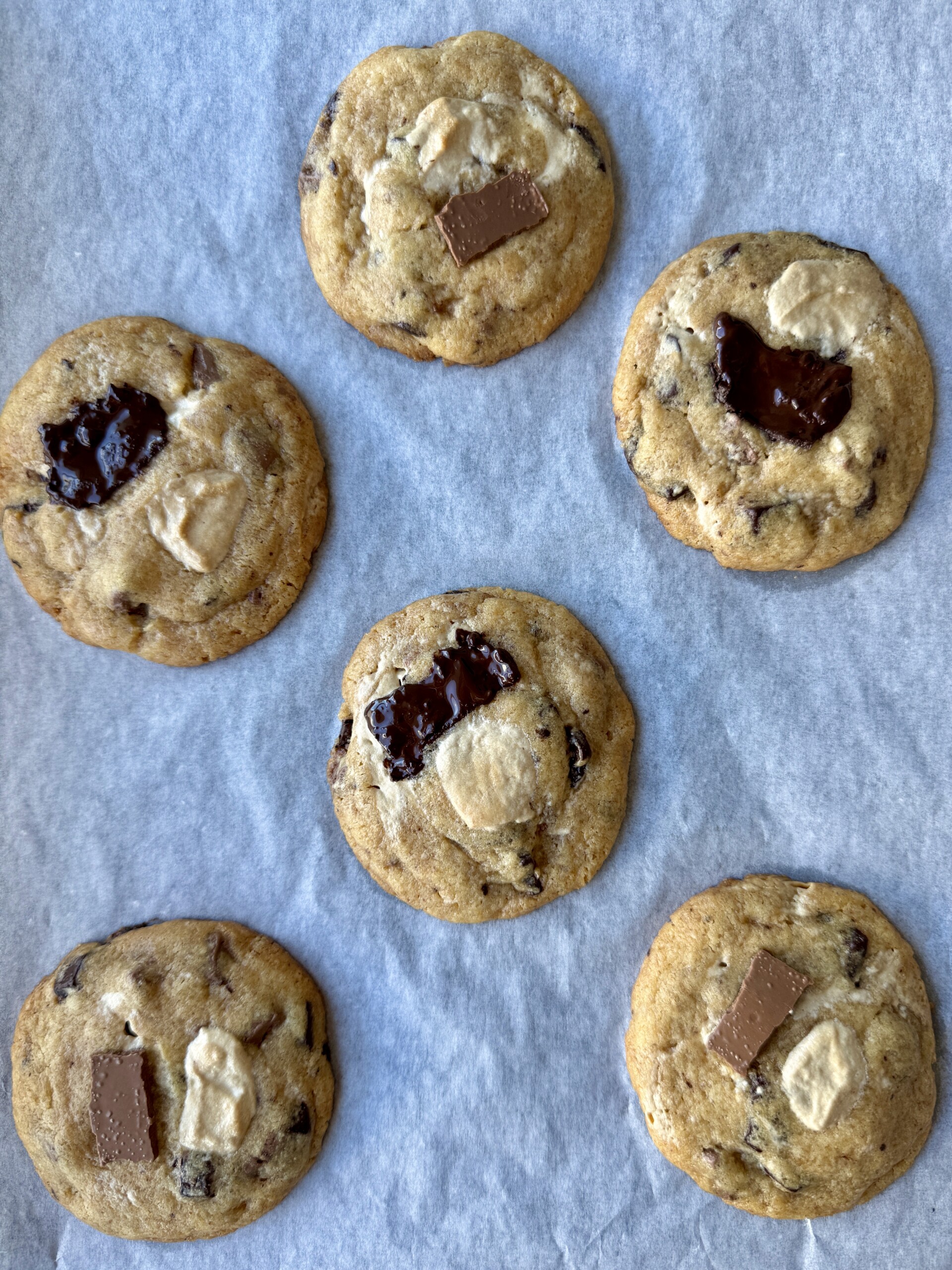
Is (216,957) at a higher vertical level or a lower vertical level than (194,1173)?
higher

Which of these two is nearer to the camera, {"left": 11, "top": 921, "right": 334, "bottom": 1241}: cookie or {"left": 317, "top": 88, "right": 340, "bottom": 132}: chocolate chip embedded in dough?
{"left": 11, "top": 921, "right": 334, "bottom": 1241}: cookie

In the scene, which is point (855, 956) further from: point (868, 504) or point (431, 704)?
point (431, 704)

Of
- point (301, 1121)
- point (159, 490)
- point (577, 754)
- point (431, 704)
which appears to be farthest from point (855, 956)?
point (159, 490)

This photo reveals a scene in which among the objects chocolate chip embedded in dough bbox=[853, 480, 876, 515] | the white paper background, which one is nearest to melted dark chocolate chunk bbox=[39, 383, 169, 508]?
the white paper background

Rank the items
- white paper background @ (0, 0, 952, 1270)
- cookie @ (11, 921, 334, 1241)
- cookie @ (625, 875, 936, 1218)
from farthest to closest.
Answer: white paper background @ (0, 0, 952, 1270) → cookie @ (11, 921, 334, 1241) → cookie @ (625, 875, 936, 1218)

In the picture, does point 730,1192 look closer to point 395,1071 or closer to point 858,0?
point 395,1071

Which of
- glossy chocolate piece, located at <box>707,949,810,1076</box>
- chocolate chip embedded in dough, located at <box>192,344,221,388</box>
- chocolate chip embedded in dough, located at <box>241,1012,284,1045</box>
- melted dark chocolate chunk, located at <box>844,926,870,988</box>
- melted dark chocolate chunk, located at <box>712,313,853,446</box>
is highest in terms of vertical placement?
melted dark chocolate chunk, located at <box>712,313,853,446</box>

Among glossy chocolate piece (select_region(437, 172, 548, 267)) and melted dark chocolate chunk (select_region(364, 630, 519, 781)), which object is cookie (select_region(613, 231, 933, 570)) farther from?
melted dark chocolate chunk (select_region(364, 630, 519, 781))
